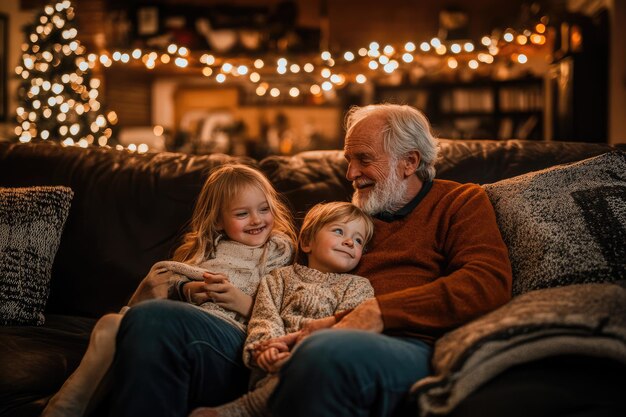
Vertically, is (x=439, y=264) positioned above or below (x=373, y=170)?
below

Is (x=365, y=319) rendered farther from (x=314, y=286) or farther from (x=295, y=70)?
(x=295, y=70)

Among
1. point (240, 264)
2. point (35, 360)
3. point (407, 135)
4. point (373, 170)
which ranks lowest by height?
point (35, 360)

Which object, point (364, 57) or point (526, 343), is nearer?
point (526, 343)

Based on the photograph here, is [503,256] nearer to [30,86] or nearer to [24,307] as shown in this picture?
[24,307]

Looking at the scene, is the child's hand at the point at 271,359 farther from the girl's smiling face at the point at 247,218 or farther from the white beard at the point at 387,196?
the white beard at the point at 387,196

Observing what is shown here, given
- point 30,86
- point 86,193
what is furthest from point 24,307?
point 30,86

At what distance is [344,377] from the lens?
4.52ft

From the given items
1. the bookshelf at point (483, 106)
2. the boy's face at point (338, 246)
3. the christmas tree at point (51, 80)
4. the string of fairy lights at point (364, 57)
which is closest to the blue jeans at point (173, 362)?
the boy's face at point (338, 246)

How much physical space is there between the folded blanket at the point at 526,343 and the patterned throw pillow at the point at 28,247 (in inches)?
55.1

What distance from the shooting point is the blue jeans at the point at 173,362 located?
1.49 m

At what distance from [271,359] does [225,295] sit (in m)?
0.35

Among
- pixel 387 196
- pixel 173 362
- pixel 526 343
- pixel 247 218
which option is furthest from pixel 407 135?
pixel 173 362

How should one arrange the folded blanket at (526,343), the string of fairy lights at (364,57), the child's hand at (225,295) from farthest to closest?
A: 1. the string of fairy lights at (364,57)
2. the child's hand at (225,295)
3. the folded blanket at (526,343)

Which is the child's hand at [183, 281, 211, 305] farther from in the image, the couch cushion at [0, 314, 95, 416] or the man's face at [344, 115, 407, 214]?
the man's face at [344, 115, 407, 214]
